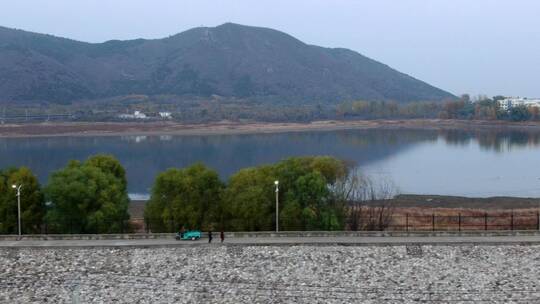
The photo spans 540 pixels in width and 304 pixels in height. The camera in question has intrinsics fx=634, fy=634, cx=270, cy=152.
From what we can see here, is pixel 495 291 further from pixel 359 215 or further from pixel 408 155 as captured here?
pixel 408 155

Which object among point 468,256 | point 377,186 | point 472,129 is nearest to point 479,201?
point 377,186

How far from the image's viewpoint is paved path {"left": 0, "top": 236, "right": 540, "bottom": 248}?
81.7 feet

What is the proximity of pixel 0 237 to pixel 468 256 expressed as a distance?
62.0 feet

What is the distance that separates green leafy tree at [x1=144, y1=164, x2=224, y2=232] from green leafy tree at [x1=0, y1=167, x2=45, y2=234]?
526cm

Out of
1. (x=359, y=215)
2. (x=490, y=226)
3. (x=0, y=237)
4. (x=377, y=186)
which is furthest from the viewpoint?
(x=377, y=186)

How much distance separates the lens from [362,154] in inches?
3406

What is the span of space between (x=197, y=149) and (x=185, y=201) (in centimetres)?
6572

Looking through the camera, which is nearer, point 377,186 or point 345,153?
point 377,186

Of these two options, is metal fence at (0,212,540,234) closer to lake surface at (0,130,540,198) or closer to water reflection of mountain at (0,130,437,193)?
lake surface at (0,130,540,198)

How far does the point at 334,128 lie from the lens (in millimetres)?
148875

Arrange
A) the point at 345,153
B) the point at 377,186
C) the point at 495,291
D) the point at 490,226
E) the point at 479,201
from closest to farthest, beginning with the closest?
1. the point at 495,291
2. the point at 490,226
3. the point at 479,201
4. the point at 377,186
5. the point at 345,153

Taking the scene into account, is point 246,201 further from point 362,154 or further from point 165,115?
point 165,115

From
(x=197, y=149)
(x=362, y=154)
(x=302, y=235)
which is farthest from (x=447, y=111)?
(x=302, y=235)

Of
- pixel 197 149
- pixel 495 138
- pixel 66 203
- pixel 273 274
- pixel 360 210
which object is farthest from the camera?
pixel 495 138
